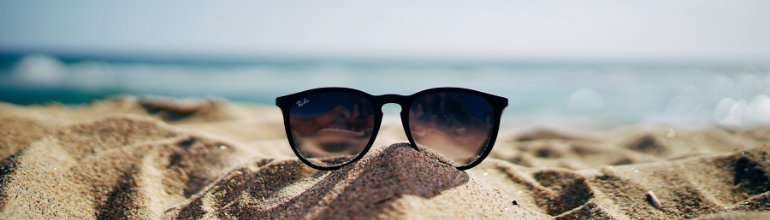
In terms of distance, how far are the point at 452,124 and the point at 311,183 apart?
74 cm

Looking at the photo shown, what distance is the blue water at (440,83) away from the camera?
22.6 feet

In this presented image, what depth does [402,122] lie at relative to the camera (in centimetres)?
162

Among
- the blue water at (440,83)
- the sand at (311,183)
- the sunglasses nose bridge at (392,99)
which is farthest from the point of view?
the blue water at (440,83)

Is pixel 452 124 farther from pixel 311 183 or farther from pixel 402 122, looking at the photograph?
pixel 311 183

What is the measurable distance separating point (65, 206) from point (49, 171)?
1.15 ft

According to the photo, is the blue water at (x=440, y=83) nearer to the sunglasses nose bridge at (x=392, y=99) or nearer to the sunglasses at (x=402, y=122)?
the sunglasses at (x=402, y=122)

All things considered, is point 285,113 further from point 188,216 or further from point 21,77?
point 21,77

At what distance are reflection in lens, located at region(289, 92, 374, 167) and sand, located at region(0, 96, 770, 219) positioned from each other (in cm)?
13

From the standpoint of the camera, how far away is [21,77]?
10984 millimetres

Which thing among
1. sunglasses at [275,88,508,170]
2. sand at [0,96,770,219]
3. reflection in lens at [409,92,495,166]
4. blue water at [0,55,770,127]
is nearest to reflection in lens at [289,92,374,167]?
sunglasses at [275,88,508,170]

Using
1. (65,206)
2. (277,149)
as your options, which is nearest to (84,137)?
(65,206)

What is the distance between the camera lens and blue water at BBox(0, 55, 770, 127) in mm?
6902

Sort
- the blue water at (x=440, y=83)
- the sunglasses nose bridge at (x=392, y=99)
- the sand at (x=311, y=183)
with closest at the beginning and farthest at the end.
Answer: the sand at (x=311, y=183) → the sunglasses nose bridge at (x=392, y=99) → the blue water at (x=440, y=83)

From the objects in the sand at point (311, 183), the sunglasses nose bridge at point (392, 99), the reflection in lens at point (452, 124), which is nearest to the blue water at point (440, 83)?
the sand at point (311, 183)
